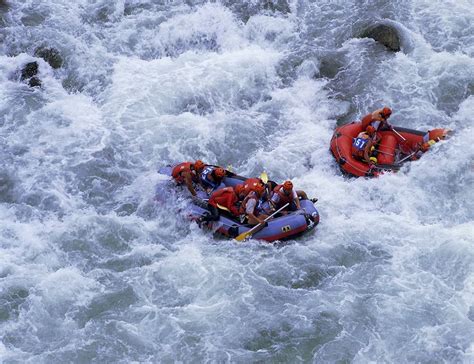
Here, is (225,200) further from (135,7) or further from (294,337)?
(135,7)

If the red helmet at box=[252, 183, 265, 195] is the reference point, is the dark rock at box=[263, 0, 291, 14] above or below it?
above

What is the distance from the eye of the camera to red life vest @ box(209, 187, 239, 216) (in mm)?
14250

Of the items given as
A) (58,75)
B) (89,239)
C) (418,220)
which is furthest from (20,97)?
(418,220)

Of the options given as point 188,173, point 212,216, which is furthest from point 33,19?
point 212,216

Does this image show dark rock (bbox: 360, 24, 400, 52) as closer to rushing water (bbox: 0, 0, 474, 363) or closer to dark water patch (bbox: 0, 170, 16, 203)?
rushing water (bbox: 0, 0, 474, 363)

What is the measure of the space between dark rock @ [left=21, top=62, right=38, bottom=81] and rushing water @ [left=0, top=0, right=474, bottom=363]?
0.75ft

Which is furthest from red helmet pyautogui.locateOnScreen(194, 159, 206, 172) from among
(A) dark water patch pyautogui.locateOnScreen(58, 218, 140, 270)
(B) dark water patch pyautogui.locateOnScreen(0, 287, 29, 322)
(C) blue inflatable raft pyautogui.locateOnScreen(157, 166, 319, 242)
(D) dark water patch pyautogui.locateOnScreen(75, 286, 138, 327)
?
(B) dark water patch pyautogui.locateOnScreen(0, 287, 29, 322)

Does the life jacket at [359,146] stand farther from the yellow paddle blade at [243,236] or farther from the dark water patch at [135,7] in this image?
the dark water patch at [135,7]

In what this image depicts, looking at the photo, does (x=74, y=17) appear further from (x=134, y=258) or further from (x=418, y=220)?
(x=418, y=220)

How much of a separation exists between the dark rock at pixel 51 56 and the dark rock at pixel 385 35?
Result: 27.9 ft

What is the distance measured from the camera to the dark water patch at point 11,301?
12.4m

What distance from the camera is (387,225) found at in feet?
46.4

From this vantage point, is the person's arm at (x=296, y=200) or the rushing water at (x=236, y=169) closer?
the rushing water at (x=236, y=169)

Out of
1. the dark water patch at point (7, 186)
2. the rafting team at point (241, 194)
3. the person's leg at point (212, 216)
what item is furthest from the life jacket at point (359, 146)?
the dark water patch at point (7, 186)
